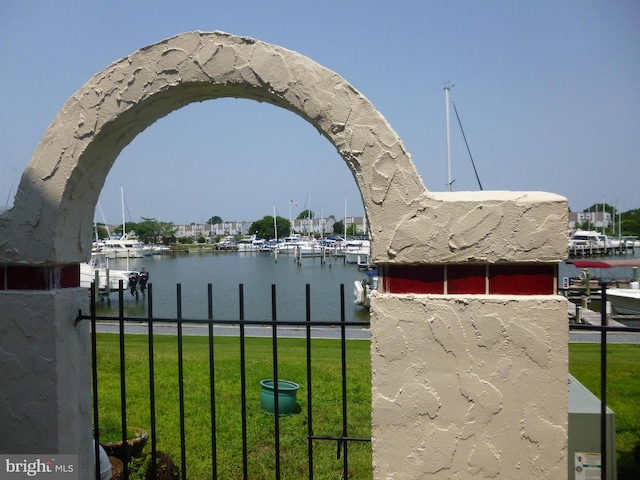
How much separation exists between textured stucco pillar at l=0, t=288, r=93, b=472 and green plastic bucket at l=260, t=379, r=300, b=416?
3408 mm

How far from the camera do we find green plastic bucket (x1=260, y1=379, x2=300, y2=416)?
6.19m

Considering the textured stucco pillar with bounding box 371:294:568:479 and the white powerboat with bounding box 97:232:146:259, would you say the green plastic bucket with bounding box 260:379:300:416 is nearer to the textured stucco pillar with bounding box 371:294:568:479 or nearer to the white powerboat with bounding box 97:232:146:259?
the textured stucco pillar with bounding box 371:294:568:479

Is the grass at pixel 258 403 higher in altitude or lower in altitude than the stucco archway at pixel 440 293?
lower

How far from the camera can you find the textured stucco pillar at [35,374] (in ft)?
9.54

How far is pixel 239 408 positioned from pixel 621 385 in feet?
17.4

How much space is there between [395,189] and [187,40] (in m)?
1.38

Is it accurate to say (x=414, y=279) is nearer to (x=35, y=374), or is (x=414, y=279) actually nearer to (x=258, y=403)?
(x=35, y=374)

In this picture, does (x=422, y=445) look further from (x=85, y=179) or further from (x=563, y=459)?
(x=85, y=179)

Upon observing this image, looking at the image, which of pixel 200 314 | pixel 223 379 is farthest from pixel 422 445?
pixel 200 314

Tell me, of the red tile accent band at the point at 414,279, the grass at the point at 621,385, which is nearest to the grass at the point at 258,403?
the grass at the point at 621,385

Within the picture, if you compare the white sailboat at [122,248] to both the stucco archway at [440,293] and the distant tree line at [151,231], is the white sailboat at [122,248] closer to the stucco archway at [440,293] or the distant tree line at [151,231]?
the distant tree line at [151,231]

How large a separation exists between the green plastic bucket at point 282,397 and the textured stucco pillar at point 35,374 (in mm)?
3408

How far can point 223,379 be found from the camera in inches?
304

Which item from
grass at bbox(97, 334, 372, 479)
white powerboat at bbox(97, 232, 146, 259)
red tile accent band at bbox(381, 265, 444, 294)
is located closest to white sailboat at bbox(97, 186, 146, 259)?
white powerboat at bbox(97, 232, 146, 259)
